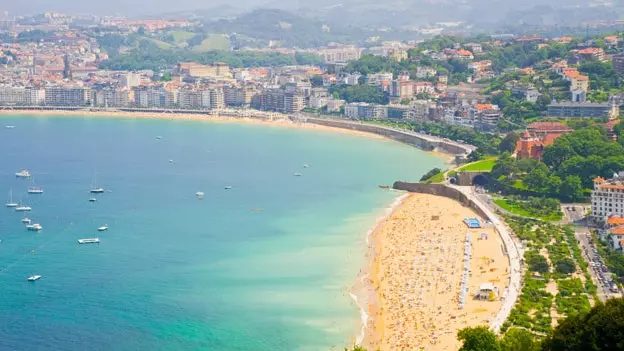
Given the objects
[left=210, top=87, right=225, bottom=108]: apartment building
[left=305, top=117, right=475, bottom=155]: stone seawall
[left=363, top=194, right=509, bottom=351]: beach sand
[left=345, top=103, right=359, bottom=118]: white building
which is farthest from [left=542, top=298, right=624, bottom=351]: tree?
[left=210, top=87, right=225, bottom=108]: apartment building

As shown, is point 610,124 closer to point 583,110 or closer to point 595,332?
point 583,110

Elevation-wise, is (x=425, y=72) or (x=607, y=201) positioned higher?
(x=425, y=72)

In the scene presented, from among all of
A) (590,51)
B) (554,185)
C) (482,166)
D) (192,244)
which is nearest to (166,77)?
(590,51)

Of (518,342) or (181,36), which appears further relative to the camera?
(181,36)

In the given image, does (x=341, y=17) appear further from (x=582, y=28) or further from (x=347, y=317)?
(x=347, y=317)

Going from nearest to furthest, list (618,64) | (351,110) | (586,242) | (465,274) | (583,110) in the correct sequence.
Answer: (465,274)
(586,242)
(583,110)
(618,64)
(351,110)

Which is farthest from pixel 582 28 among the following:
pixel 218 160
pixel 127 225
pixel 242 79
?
pixel 127 225

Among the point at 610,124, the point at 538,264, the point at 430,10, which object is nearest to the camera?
the point at 538,264
